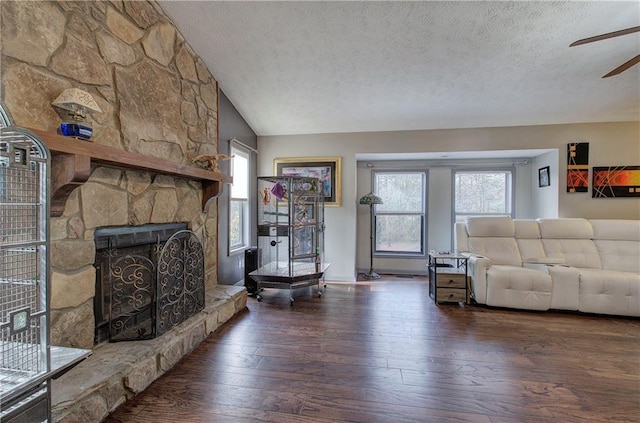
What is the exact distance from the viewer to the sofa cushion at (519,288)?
327cm

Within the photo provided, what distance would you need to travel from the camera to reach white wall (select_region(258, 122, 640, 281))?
393cm

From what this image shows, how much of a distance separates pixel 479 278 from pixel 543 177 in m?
2.25

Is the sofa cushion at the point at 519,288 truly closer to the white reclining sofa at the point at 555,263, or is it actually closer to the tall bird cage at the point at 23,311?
the white reclining sofa at the point at 555,263

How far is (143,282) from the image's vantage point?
2396 mm

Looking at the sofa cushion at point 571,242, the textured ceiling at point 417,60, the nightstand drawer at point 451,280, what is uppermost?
the textured ceiling at point 417,60

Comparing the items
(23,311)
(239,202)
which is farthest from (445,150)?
(23,311)

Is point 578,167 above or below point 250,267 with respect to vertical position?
above

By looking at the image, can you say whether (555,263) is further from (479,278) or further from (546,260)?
(479,278)

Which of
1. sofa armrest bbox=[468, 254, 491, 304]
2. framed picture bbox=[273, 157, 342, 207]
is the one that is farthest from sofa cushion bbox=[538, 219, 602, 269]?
framed picture bbox=[273, 157, 342, 207]

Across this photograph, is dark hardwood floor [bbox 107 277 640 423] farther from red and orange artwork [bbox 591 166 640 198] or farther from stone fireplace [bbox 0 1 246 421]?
red and orange artwork [bbox 591 166 640 198]

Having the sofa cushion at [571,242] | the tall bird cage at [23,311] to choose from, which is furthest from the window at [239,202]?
the sofa cushion at [571,242]

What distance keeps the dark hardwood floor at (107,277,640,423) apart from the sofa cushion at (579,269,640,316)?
124 mm

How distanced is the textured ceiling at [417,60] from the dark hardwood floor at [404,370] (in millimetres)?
2633

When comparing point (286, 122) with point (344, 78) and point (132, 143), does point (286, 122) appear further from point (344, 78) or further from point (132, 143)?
point (132, 143)
